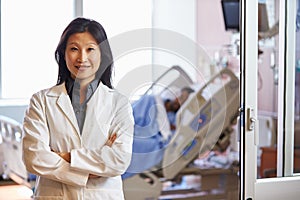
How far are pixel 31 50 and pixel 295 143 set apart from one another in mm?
1565

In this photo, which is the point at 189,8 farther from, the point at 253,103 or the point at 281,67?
the point at 253,103

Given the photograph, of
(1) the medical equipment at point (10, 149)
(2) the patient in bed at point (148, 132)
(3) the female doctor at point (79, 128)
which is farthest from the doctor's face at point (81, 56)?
(1) the medical equipment at point (10, 149)

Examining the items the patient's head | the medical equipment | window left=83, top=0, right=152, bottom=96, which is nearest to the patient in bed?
the patient's head

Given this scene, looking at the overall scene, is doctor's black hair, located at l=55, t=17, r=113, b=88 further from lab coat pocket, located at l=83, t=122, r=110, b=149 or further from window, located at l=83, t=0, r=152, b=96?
lab coat pocket, located at l=83, t=122, r=110, b=149

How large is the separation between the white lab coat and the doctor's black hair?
0.13 ft

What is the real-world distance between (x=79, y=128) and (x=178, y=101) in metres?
1.88

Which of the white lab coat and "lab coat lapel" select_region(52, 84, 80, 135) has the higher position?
"lab coat lapel" select_region(52, 84, 80, 135)

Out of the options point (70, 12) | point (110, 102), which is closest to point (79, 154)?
point (110, 102)

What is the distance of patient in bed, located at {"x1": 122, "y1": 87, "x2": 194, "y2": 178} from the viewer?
2020mm

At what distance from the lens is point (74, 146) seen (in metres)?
1.70

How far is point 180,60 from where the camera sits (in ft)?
9.21

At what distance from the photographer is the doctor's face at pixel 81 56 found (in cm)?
172

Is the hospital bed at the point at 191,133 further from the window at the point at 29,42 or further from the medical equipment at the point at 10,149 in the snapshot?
the medical equipment at the point at 10,149

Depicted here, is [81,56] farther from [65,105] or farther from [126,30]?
[126,30]
